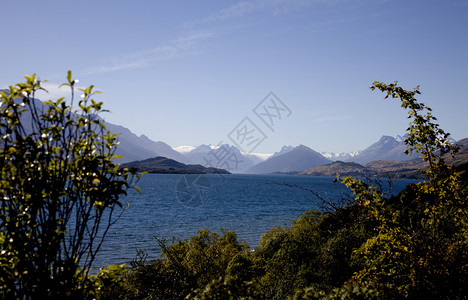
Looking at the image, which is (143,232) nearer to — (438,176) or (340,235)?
(340,235)

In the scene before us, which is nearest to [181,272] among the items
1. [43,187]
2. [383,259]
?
[383,259]

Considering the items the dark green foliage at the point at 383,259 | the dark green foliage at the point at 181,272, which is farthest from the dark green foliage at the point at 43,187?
the dark green foliage at the point at 181,272

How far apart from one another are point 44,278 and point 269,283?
1178 cm

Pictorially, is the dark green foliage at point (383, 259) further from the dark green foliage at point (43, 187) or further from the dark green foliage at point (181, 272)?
the dark green foliage at point (43, 187)

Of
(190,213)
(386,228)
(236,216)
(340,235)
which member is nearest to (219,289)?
(386,228)

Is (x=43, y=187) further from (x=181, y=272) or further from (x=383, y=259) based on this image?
(x=181, y=272)

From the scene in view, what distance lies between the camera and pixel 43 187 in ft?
16.6

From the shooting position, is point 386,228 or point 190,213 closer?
point 386,228

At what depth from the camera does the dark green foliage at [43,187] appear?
4.81 meters

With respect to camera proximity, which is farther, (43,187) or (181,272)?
(181,272)

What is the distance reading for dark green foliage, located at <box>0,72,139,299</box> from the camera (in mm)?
4809

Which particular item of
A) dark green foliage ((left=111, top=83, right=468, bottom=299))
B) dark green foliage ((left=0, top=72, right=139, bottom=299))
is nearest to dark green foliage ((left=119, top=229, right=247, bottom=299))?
dark green foliage ((left=111, top=83, right=468, bottom=299))

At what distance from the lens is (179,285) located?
664 inches

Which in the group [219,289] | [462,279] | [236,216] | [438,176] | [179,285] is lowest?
[236,216]
